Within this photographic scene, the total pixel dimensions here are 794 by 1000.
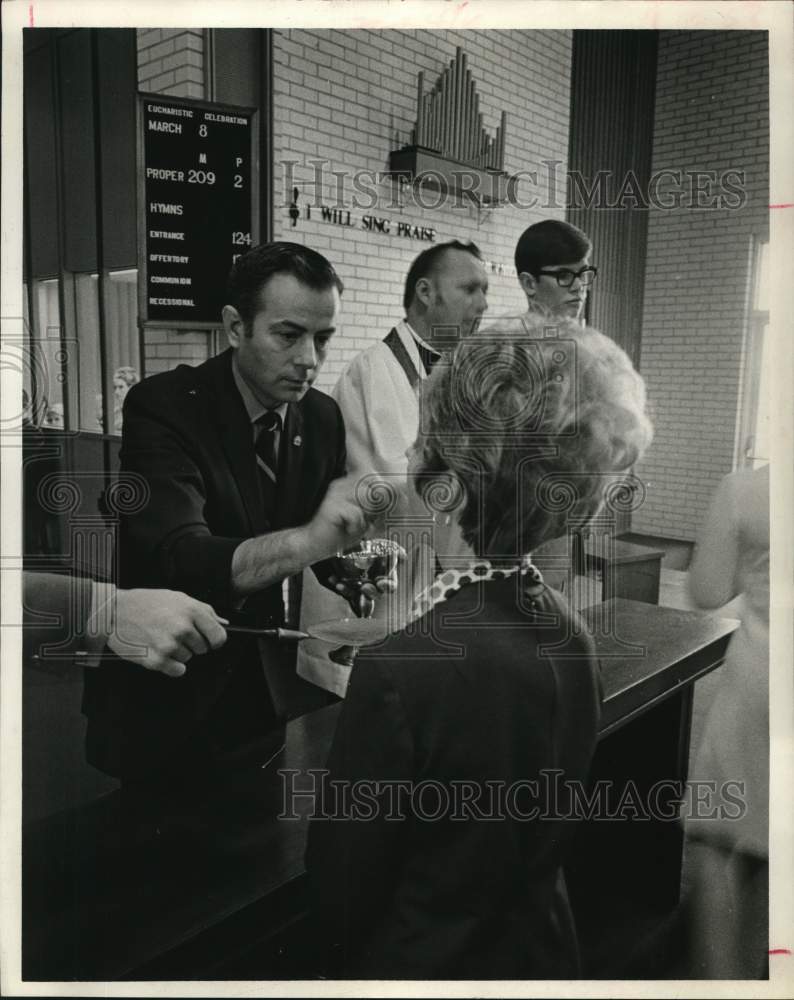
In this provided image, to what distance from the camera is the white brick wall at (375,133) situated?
1.95 meters

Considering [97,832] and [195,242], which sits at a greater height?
[195,242]

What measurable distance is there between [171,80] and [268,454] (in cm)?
93

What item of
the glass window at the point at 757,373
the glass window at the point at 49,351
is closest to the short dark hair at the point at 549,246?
the glass window at the point at 757,373

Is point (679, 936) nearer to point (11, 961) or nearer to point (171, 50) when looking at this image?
point (11, 961)

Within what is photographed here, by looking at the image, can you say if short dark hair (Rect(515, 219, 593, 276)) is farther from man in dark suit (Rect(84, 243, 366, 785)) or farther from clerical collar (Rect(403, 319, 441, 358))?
man in dark suit (Rect(84, 243, 366, 785))

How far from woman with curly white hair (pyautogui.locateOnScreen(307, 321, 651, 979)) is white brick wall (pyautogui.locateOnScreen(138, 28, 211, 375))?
57cm

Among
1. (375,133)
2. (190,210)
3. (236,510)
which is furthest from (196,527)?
(375,133)

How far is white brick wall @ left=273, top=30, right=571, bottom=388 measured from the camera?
1953mm

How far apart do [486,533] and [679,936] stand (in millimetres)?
1197

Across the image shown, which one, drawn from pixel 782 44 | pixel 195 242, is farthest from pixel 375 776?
pixel 782 44

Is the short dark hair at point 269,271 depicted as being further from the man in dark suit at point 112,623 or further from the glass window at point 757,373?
the glass window at point 757,373

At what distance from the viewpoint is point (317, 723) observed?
6.62 feet

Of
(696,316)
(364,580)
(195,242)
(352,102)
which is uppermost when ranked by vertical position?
(352,102)

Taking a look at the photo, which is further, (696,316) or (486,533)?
(696,316)
